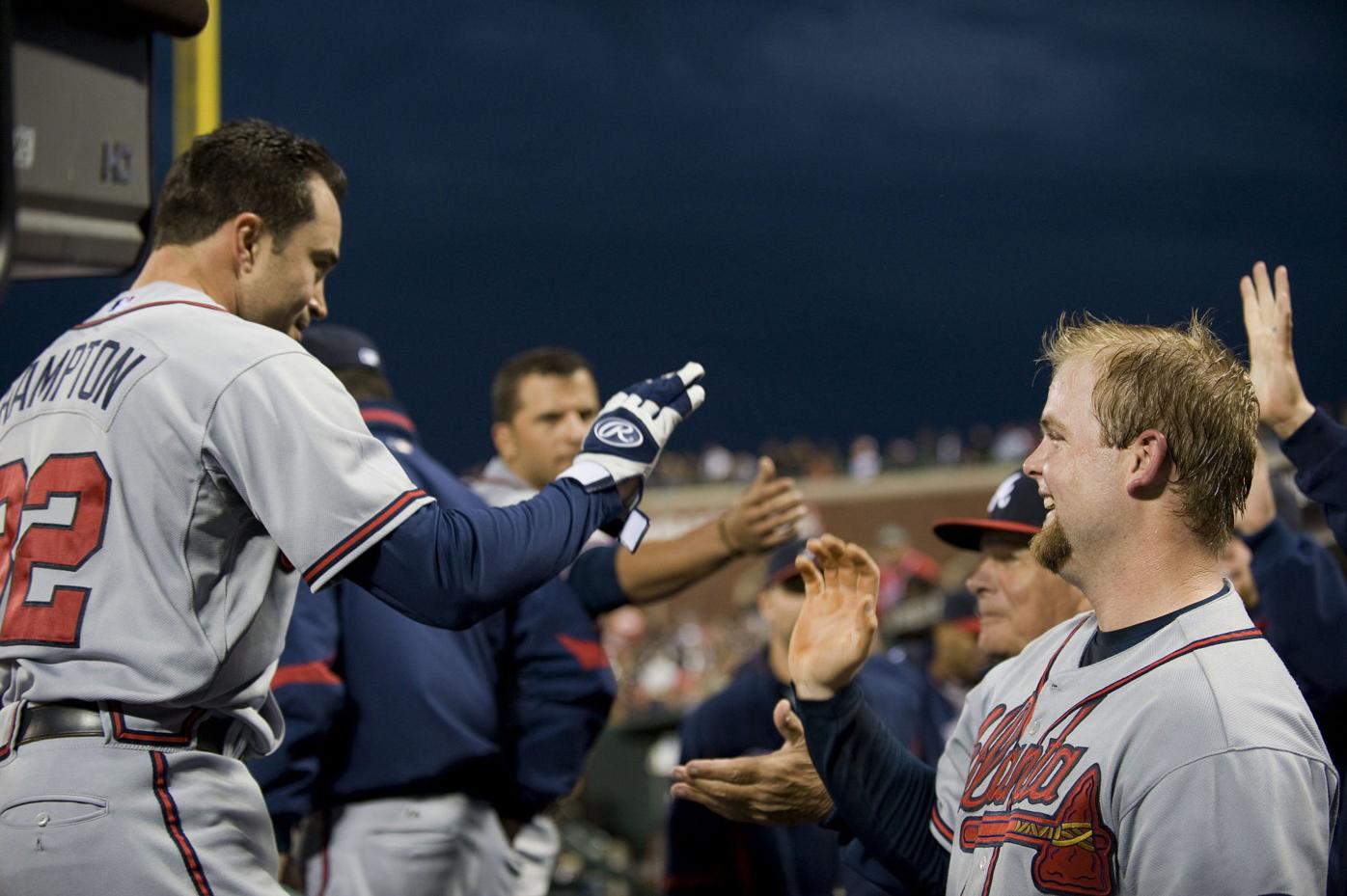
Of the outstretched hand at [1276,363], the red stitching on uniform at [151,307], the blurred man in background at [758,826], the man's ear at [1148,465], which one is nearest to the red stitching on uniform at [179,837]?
the red stitching on uniform at [151,307]

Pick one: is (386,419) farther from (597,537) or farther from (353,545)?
(597,537)

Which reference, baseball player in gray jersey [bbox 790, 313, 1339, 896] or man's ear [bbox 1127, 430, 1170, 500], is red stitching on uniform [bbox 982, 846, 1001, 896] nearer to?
baseball player in gray jersey [bbox 790, 313, 1339, 896]

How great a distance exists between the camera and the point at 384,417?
3975 millimetres

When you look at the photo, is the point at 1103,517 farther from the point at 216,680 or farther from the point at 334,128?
the point at 334,128

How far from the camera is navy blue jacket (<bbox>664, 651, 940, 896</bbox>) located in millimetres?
4746

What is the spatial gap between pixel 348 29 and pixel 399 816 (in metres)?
25.7

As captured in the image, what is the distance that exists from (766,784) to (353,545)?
3.26 feet

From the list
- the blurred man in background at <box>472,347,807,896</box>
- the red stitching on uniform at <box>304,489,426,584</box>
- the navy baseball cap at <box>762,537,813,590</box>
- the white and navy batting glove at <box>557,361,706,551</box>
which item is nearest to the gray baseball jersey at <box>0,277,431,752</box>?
the red stitching on uniform at <box>304,489,426,584</box>

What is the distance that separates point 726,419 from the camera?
4603 centimetres

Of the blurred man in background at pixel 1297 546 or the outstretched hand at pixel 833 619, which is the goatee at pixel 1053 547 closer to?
the outstretched hand at pixel 833 619

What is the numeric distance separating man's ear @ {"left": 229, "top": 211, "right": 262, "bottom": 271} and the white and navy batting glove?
0.75 metres

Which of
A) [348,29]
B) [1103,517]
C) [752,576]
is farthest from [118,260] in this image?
[752,576]

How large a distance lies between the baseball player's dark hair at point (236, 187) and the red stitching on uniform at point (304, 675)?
1.31 meters

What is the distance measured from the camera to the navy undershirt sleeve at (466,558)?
231cm
